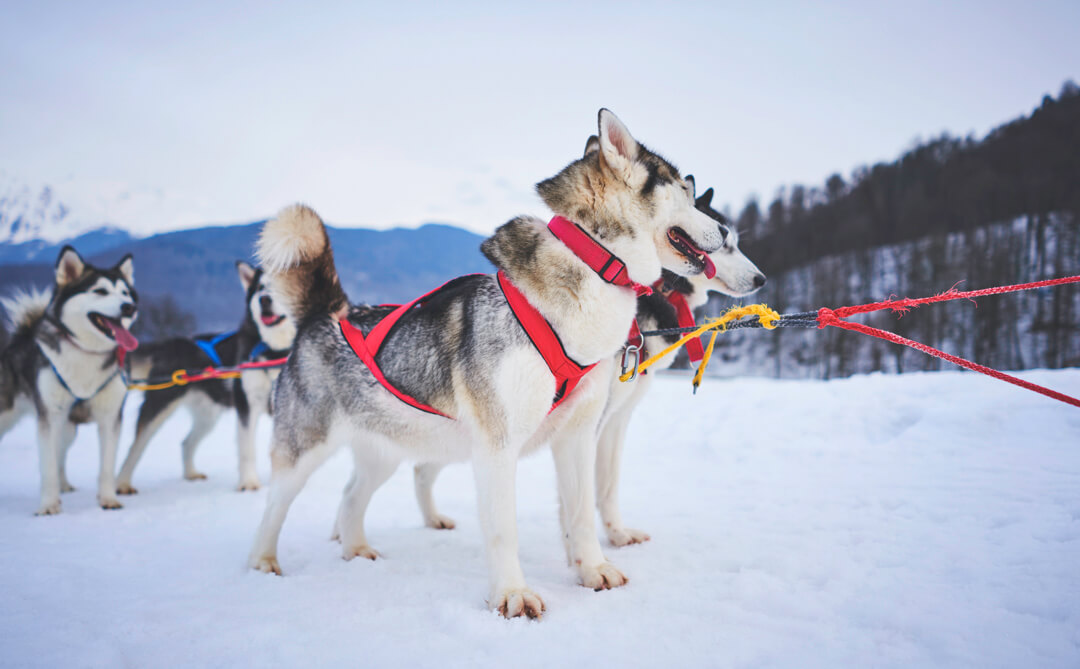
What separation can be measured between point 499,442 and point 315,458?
1.36 meters

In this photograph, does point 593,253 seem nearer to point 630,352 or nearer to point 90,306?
point 630,352

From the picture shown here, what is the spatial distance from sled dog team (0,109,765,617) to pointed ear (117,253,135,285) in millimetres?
3734

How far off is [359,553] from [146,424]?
15.3ft

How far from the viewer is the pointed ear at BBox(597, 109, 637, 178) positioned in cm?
238

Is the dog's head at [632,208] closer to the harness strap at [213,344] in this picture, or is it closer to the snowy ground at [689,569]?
the snowy ground at [689,569]

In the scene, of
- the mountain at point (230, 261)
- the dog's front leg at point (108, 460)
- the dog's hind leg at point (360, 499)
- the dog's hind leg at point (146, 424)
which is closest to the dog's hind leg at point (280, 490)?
the dog's hind leg at point (360, 499)

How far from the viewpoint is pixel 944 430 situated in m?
4.69

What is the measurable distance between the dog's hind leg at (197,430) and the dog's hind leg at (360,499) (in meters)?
4.47

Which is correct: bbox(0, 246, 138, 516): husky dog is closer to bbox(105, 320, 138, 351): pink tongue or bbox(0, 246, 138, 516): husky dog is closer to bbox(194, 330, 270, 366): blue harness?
bbox(105, 320, 138, 351): pink tongue

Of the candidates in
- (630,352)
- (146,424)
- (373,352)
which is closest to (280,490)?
(373,352)

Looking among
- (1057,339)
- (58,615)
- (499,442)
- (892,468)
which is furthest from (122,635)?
(1057,339)

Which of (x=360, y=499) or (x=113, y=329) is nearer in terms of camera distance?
(x=360, y=499)

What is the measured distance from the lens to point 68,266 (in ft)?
17.3

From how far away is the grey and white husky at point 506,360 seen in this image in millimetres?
2383
